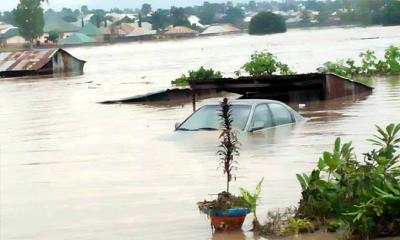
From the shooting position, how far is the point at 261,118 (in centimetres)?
1659

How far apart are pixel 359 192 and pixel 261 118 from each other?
7902 millimetres

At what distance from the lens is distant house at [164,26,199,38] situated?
186 metres

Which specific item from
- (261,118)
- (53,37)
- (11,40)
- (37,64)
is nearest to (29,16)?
(53,37)

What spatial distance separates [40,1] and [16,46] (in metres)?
22.3

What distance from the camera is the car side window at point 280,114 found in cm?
1714

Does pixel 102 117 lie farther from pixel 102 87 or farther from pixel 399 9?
pixel 399 9

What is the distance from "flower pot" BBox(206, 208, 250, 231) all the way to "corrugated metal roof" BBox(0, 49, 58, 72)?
5240 cm

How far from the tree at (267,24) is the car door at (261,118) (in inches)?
6016

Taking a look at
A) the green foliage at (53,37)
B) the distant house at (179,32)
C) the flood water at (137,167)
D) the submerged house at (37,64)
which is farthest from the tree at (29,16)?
the flood water at (137,167)

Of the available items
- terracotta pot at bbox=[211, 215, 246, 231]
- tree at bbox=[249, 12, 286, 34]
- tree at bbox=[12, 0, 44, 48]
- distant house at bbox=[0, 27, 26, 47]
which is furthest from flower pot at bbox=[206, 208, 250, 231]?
distant house at bbox=[0, 27, 26, 47]

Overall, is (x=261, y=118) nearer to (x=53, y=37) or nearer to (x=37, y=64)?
(x=37, y=64)

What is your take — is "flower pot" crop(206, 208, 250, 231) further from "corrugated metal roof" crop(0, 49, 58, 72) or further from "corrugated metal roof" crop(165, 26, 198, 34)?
"corrugated metal roof" crop(165, 26, 198, 34)

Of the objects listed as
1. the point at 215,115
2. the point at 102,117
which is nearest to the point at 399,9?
the point at 102,117

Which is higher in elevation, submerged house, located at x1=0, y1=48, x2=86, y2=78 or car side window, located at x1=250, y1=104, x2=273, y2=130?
submerged house, located at x1=0, y1=48, x2=86, y2=78
